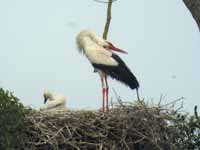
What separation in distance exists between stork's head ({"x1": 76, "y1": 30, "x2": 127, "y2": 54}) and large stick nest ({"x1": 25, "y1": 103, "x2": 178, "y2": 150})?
153cm

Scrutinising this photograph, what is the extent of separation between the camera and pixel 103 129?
23.2 feet

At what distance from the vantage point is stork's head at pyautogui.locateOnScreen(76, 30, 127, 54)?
866 centimetres

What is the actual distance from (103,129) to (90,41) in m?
2.07

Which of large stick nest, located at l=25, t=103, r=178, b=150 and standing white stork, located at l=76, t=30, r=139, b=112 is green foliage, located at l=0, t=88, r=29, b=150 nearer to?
large stick nest, located at l=25, t=103, r=178, b=150

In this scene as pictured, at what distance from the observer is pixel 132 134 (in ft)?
23.3

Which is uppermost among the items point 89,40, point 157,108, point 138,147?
point 89,40

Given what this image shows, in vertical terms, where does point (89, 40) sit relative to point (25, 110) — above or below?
above

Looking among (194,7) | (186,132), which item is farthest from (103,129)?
(194,7)

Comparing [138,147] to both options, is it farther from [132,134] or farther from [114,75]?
[114,75]

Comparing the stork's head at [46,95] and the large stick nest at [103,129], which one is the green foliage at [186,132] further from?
the stork's head at [46,95]

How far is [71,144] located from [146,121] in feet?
3.31

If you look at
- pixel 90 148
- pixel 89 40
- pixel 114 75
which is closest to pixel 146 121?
pixel 90 148

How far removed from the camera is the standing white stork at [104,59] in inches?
319

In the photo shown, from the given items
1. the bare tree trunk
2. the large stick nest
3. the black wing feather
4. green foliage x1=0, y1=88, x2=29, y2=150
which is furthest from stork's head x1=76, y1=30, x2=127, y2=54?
the bare tree trunk
